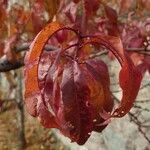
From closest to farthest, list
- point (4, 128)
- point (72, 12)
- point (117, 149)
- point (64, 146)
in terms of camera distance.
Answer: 1. point (72, 12)
2. point (117, 149)
3. point (64, 146)
4. point (4, 128)

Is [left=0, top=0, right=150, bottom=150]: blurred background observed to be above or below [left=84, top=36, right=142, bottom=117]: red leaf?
below

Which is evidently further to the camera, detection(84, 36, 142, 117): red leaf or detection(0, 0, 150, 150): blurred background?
detection(0, 0, 150, 150): blurred background

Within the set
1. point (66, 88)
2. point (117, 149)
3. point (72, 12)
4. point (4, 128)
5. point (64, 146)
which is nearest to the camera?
point (66, 88)

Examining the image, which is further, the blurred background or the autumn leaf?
the blurred background

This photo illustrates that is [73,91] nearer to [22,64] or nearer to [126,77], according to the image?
[126,77]

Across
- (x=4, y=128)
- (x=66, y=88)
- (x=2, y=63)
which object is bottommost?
(x=4, y=128)

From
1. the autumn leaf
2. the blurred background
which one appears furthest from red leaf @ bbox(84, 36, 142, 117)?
the blurred background

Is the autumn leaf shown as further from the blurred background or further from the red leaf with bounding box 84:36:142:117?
the blurred background

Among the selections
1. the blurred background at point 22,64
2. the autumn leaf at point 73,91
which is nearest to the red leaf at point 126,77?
the autumn leaf at point 73,91

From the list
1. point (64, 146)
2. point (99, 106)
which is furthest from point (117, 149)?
point (99, 106)

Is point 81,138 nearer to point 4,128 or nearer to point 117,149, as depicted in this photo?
point 117,149

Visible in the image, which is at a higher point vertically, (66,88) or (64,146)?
(66,88)
